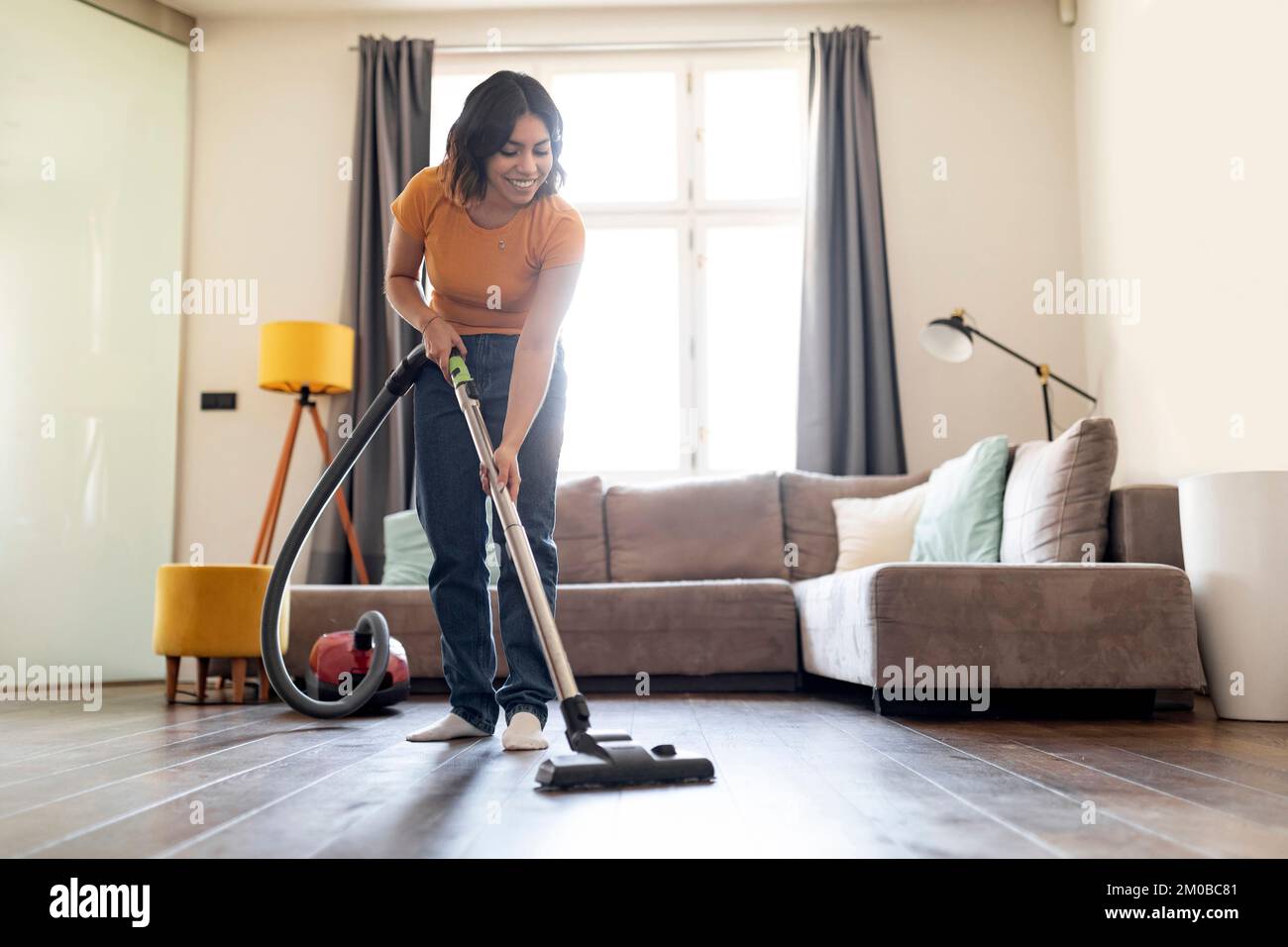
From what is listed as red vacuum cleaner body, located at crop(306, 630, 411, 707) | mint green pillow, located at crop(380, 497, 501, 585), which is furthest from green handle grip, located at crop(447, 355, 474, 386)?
mint green pillow, located at crop(380, 497, 501, 585)

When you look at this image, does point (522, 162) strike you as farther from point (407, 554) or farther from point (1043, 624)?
point (407, 554)

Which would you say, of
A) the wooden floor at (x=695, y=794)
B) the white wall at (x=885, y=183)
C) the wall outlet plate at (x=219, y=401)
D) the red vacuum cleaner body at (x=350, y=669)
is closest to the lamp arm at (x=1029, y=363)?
the white wall at (x=885, y=183)

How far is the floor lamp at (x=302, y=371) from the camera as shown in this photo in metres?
4.40

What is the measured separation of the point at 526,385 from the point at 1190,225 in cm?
265

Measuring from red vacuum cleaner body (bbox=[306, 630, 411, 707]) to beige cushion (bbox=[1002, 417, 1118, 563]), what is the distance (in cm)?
188

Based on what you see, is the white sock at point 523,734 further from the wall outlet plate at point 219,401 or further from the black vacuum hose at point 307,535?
the wall outlet plate at point 219,401

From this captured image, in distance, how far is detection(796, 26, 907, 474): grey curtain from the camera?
15.3 ft

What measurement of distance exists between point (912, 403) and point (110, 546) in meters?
3.48

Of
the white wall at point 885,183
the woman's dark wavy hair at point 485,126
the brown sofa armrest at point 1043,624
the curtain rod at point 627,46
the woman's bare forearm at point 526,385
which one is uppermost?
the curtain rod at point 627,46

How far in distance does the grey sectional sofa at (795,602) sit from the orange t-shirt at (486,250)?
119cm

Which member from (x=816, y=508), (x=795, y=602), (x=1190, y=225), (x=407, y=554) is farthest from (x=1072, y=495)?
(x=407, y=554)

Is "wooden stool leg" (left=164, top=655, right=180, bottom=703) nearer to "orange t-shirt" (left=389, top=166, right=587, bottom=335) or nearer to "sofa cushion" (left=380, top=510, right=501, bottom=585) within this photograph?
"sofa cushion" (left=380, top=510, right=501, bottom=585)

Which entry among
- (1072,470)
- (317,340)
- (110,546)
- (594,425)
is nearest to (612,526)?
(594,425)
